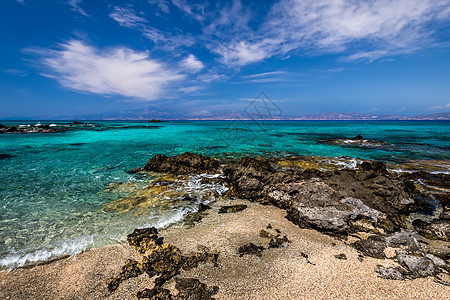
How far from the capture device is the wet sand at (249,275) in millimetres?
4309

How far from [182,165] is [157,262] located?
948cm

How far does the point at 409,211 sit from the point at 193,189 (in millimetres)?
10013

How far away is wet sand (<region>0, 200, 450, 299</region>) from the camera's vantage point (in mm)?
4309

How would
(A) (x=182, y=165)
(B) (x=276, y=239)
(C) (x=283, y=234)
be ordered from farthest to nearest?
(A) (x=182, y=165), (C) (x=283, y=234), (B) (x=276, y=239)

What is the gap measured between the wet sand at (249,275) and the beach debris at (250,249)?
12cm

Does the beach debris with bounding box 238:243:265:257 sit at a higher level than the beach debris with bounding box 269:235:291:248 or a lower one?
higher

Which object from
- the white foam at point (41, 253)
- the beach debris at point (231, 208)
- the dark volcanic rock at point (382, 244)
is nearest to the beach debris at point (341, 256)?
the dark volcanic rock at point (382, 244)

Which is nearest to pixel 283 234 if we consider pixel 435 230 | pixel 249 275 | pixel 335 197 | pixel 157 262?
pixel 249 275

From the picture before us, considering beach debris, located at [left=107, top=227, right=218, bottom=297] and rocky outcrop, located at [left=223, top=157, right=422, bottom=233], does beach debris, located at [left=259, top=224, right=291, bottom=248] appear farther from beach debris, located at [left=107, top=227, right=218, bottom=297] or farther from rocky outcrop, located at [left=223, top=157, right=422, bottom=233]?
beach debris, located at [left=107, top=227, right=218, bottom=297]

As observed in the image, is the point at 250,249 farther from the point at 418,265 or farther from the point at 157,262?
the point at 418,265

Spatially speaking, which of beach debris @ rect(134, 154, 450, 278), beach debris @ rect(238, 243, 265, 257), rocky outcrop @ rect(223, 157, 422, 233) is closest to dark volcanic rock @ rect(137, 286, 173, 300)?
beach debris @ rect(238, 243, 265, 257)

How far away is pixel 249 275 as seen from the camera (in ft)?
15.9

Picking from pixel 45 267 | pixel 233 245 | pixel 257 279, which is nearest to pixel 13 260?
pixel 45 267

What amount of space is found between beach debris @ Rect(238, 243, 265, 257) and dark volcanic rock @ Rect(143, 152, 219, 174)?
27.6ft
